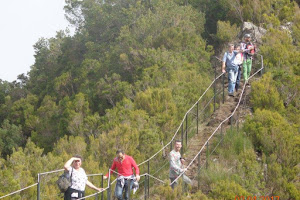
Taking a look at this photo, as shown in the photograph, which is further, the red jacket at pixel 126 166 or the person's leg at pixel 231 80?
the person's leg at pixel 231 80

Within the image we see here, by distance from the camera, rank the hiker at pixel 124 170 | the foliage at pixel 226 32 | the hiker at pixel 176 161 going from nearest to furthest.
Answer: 1. the hiker at pixel 124 170
2. the hiker at pixel 176 161
3. the foliage at pixel 226 32

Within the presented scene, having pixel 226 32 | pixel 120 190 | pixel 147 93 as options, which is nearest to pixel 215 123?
pixel 120 190

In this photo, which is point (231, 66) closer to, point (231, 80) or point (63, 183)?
point (231, 80)

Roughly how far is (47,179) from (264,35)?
11758mm

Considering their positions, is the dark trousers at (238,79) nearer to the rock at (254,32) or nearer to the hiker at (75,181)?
the rock at (254,32)

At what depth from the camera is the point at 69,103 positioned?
100 ft

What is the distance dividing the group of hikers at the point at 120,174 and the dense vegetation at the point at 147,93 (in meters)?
0.71

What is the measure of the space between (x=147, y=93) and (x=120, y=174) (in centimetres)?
1151

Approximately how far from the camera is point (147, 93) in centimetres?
2206

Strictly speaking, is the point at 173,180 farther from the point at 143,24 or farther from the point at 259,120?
the point at 143,24

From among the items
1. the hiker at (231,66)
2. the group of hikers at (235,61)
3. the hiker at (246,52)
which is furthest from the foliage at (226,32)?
the hiker at (231,66)

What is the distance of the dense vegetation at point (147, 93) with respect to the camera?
13.4 meters

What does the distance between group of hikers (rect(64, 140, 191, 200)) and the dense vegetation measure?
2.33ft

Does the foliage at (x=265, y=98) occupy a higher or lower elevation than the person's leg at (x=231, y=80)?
lower
